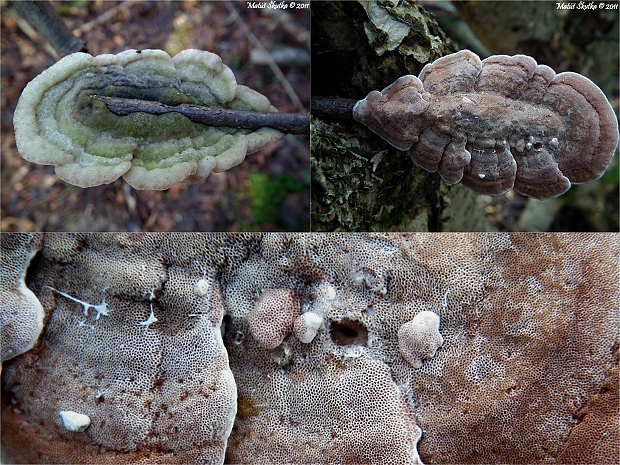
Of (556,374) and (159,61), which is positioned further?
(556,374)

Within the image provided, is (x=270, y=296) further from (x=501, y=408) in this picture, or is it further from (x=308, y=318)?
(x=501, y=408)

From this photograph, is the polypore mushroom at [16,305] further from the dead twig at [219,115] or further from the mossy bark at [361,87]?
the mossy bark at [361,87]

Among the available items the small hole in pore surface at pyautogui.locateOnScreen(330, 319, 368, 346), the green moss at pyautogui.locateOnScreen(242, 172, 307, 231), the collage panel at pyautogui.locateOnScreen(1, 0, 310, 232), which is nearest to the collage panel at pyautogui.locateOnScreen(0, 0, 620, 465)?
the small hole in pore surface at pyautogui.locateOnScreen(330, 319, 368, 346)

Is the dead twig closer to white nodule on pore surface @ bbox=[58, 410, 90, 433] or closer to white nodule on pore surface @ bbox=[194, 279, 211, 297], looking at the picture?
white nodule on pore surface @ bbox=[194, 279, 211, 297]

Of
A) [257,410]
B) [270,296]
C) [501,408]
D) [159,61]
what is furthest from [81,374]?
[501,408]

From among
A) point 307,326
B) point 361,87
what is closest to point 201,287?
point 307,326

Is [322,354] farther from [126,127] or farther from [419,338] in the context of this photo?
[126,127]
